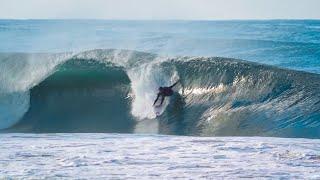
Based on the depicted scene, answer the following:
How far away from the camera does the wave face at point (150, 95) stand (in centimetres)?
1469

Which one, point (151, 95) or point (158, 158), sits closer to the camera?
point (158, 158)

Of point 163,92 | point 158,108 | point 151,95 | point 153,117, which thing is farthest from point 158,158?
point 151,95

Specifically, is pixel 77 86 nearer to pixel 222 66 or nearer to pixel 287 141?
pixel 222 66

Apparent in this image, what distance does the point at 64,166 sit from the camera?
8711 mm

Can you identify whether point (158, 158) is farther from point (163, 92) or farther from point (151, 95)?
point (151, 95)

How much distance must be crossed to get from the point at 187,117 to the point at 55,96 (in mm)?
5652

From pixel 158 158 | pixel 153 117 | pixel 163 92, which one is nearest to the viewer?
pixel 158 158

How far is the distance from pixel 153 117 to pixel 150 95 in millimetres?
1198

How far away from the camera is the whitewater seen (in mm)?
8789

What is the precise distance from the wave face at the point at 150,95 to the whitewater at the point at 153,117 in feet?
0.11

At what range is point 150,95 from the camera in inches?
707

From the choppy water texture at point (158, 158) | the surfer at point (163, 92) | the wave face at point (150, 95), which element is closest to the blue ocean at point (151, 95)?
the wave face at point (150, 95)

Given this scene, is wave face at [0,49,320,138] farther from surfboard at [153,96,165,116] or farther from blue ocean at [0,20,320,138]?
surfboard at [153,96,165,116]

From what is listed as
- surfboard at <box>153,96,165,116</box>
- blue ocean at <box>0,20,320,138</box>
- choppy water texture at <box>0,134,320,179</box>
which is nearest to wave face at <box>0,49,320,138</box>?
blue ocean at <box>0,20,320,138</box>
